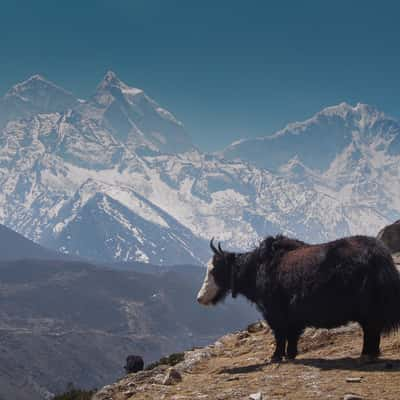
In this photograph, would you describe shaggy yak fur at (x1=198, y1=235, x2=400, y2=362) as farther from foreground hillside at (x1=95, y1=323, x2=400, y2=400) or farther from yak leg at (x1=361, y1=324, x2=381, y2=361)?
foreground hillside at (x1=95, y1=323, x2=400, y2=400)

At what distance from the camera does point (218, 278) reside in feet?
58.3

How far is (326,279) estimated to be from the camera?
13.7m

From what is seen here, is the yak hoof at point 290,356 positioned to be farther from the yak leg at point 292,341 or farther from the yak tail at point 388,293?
the yak tail at point 388,293

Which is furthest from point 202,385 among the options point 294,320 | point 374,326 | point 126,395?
point 374,326

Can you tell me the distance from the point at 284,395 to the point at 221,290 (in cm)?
732

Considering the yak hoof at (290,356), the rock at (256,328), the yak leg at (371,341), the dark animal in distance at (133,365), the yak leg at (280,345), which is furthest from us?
the dark animal in distance at (133,365)

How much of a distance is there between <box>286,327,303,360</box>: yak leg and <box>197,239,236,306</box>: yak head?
8.63ft

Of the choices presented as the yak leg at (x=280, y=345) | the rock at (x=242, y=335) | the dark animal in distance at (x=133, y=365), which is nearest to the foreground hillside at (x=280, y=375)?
the yak leg at (x=280, y=345)

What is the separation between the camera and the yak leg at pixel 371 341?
13.5 m

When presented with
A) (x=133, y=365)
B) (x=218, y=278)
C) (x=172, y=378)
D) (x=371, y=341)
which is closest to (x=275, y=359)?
(x=371, y=341)

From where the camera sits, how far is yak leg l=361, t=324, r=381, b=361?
44.2ft

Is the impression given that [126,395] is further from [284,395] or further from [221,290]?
[221,290]

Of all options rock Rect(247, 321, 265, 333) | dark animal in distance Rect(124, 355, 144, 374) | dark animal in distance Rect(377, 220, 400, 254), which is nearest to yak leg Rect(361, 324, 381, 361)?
rock Rect(247, 321, 265, 333)

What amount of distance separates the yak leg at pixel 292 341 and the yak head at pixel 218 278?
2629 millimetres
